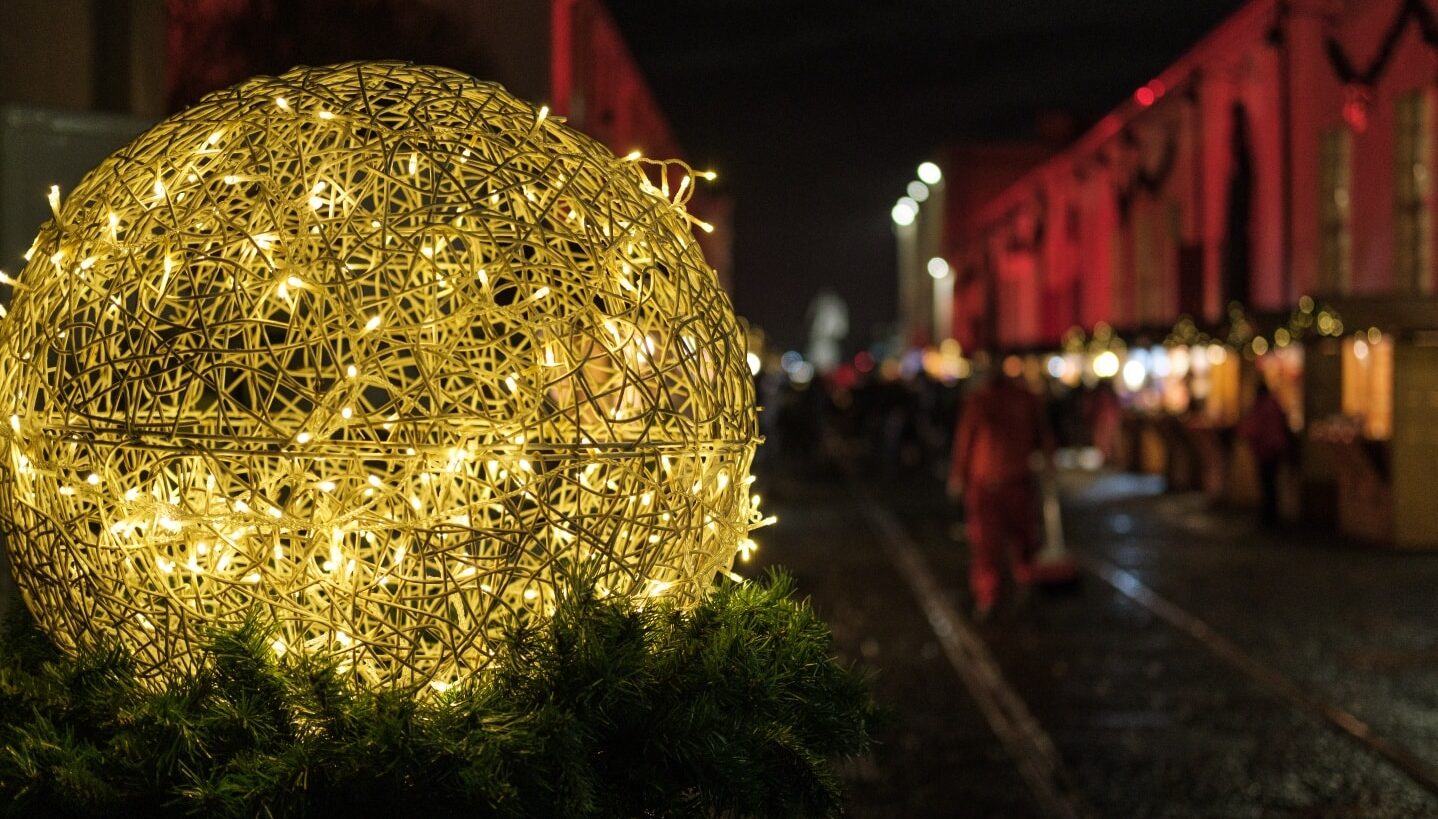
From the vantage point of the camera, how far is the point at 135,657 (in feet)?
10.2

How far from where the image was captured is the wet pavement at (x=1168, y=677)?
6250 millimetres

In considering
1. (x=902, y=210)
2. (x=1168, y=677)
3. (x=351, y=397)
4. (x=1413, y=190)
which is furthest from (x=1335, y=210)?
(x=902, y=210)

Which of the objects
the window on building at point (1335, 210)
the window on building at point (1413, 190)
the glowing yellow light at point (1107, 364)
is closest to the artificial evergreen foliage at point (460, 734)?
Answer: the window on building at point (1413, 190)

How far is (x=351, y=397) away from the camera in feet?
9.88

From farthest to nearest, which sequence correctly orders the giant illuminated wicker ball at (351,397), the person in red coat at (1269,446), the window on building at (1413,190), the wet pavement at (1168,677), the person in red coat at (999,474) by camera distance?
the window on building at (1413,190) < the person in red coat at (1269,446) < the person in red coat at (999,474) < the wet pavement at (1168,677) < the giant illuminated wicker ball at (351,397)

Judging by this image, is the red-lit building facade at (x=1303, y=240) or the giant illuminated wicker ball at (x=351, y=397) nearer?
the giant illuminated wicker ball at (x=351, y=397)

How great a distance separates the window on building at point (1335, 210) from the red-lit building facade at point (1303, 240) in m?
0.03

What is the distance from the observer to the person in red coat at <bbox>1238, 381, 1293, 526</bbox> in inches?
668

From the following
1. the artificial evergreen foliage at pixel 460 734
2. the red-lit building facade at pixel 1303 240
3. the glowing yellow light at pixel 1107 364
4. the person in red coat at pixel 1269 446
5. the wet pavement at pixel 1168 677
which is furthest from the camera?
the glowing yellow light at pixel 1107 364

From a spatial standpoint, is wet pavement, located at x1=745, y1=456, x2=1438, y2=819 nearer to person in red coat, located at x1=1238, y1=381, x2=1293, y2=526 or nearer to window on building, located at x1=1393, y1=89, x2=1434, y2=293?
person in red coat, located at x1=1238, y1=381, x2=1293, y2=526

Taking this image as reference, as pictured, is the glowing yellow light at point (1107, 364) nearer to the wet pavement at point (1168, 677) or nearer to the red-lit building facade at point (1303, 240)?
the red-lit building facade at point (1303, 240)

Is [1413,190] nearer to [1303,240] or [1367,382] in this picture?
[1367,382]

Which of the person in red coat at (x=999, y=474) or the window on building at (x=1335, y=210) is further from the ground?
the window on building at (x=1335, y=210)

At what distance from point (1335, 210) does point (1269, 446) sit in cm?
611
